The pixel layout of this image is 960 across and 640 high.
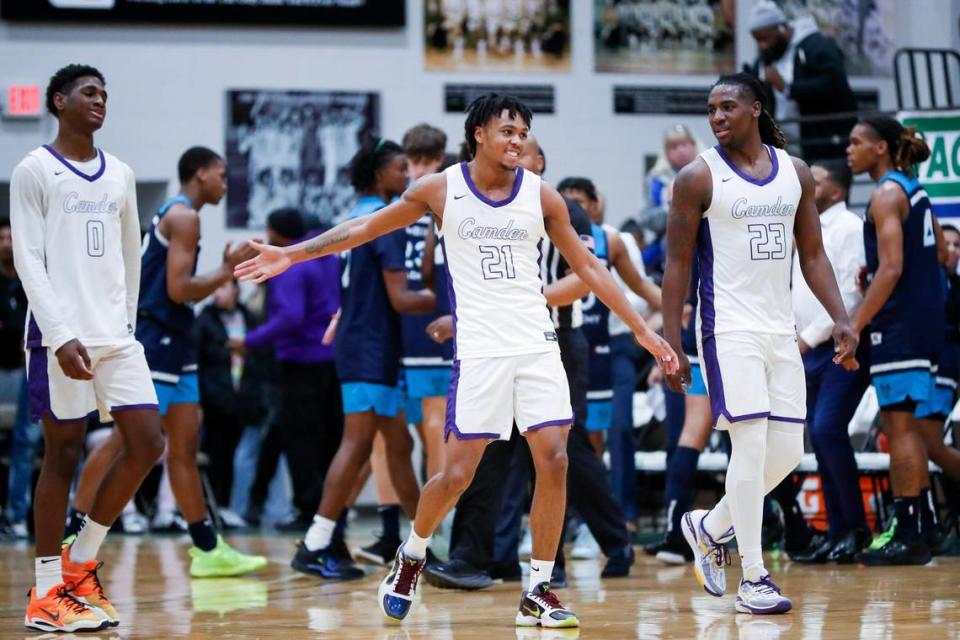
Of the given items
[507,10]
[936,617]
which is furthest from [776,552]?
[507,10]

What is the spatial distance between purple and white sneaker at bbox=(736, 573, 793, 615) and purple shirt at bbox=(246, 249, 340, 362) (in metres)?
5.28

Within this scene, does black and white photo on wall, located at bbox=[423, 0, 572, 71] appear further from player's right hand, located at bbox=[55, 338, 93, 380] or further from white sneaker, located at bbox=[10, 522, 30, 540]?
player's right hand, located at bbox=[55, 338, 93, 380]

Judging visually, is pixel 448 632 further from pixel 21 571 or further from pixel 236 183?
pixel 236 183

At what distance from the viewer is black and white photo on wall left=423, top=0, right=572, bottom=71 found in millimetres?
12500

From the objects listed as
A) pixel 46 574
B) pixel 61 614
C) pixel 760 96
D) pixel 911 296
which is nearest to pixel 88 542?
pixel 46 574

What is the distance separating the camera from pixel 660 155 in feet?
41.5

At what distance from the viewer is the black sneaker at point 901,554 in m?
7.19

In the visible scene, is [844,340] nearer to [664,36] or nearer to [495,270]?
[495,270]

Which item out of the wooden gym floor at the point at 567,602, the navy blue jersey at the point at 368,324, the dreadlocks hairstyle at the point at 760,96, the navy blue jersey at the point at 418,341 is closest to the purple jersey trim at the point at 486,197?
the dreadlocks hairstyle at the point at 760,96

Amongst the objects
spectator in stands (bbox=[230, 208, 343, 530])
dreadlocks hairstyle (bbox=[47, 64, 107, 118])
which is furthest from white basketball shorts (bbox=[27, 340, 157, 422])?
spectator in stands (bbox=[230, 208, 343, 530])

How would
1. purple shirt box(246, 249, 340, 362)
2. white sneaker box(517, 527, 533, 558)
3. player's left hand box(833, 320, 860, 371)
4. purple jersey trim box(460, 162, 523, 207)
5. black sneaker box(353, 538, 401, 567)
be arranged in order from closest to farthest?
purple jersey trim box(460, 162, 523, 207) → player's left hand box(833, 320, 860, 371) → black sneaker box(353, 538, 401, 567) → white sneaker box(517, 527, 533, 558) → purple shirt box(246, 249, 340, 362)

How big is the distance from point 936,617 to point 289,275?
6.05 meters

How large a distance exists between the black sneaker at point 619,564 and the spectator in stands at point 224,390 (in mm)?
4555

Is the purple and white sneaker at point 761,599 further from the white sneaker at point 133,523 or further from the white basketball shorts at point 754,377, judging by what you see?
the white sneaker at point 133,523
